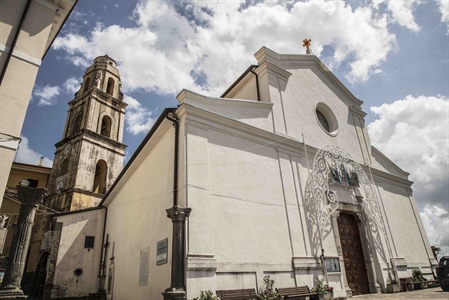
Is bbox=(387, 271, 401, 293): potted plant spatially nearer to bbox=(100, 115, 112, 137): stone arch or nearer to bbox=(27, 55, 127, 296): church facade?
bbox=(27, 55, 127, 296): church facade

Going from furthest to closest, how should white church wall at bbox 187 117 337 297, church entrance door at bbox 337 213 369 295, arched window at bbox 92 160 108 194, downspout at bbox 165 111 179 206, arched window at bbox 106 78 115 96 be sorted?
arched window at bbox 106 78 115 96
arched window at bbox 92 160 108 194
church entrance door at bbox 337 213 369 295
downspout at bbox 165 111 179 206
white church wall at bbox 187 117 337 297

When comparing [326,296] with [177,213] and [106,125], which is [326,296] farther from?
[106,125]

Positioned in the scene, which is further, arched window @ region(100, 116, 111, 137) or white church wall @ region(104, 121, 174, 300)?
arched window @ region(100, 116, 111, 137)

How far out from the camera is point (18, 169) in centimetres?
2508

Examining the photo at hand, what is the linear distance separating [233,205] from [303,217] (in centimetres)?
283

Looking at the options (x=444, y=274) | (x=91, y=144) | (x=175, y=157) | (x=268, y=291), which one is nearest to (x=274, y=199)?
(x=268, y=291)

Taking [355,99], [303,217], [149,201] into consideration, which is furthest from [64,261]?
[355,99]

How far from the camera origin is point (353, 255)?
10.9 metres

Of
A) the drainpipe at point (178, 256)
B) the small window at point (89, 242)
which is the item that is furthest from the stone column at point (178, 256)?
the small window at point (89, 242)

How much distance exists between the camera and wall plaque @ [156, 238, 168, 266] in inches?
291

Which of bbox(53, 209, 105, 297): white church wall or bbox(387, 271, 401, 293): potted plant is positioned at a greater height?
bbox(53, 209, 105, 297): white church wall

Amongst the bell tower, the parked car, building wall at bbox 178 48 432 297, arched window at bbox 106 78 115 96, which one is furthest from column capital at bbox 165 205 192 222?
arched window at bbox 106 78 115 96

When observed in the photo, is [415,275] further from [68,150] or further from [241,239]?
[68,150]

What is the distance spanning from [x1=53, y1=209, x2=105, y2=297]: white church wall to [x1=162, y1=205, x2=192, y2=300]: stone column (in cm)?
1034
